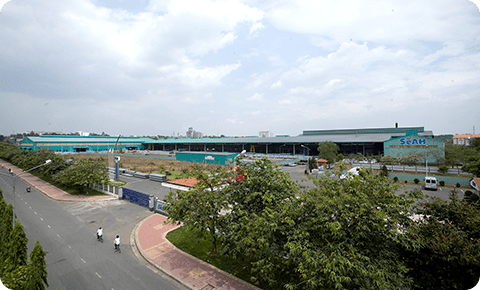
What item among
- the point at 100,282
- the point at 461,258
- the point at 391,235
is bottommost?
the point at 100,282

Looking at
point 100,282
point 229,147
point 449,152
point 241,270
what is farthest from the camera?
point 229,147

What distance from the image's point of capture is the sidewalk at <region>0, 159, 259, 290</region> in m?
9.12

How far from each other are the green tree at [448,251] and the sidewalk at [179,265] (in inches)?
238

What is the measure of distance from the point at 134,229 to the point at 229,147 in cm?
6771

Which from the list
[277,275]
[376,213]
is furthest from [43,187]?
[376,213]

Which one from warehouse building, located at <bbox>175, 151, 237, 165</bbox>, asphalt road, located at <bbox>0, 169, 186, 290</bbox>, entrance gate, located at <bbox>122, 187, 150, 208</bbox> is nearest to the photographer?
asphalt road, located at <bbox>0, 169, 186, 290</bbox>

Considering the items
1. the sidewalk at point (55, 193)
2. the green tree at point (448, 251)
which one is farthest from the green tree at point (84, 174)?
the green tree at point (448, 251)

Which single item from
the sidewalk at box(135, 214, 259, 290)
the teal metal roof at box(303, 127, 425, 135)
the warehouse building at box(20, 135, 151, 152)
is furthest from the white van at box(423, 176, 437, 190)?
the warehouse building at box(20, 135, 151, 152)

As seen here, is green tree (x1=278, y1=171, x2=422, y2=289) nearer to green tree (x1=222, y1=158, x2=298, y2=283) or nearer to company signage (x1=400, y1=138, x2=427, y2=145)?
green tree (x1=222, y1=158, x2=298, y2=283)

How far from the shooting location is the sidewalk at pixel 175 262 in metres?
9.12

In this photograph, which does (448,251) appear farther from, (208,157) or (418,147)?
(418,147)

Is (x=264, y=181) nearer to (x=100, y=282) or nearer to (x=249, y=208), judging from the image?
(x=249, y=208)

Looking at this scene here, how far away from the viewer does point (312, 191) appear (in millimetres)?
7719

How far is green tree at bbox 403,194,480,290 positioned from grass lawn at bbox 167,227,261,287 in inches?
250
